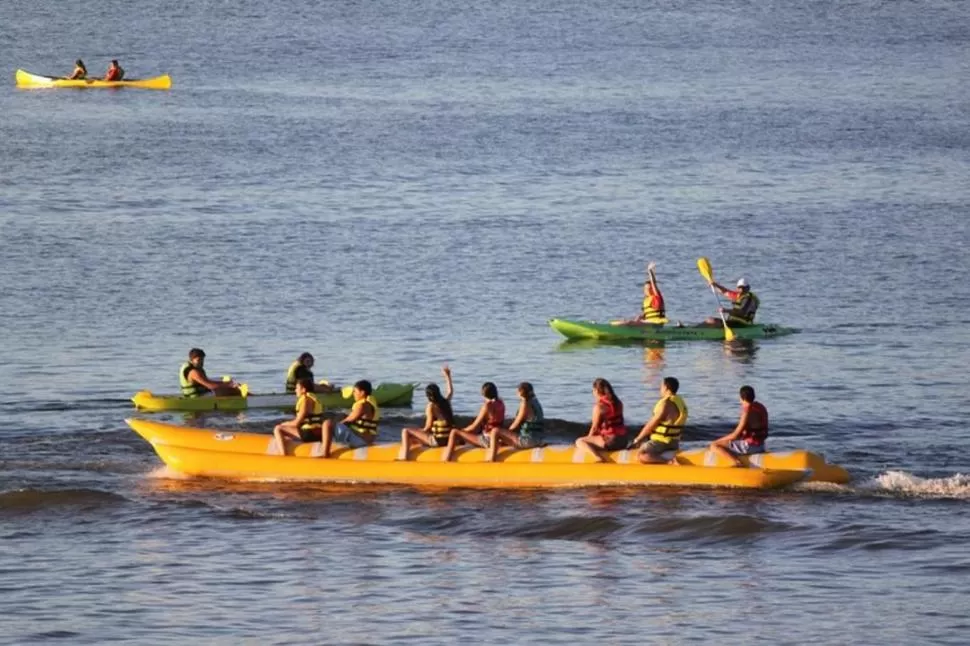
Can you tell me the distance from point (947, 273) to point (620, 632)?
26408mm

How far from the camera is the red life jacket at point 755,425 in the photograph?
2542cm

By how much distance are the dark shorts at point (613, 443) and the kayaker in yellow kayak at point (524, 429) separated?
947mm

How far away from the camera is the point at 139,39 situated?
97125mm

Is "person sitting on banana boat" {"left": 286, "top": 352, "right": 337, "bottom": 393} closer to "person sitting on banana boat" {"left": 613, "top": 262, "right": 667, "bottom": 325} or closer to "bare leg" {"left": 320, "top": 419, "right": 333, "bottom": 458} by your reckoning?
"bare leg" {"left": 320, "top": 419, "right": 333, "bottom": 458}

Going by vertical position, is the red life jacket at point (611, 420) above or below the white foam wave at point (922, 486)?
above

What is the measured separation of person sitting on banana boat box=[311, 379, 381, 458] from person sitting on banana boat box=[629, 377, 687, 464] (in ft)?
12.5

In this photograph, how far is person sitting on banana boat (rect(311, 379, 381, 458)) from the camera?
26.3 m

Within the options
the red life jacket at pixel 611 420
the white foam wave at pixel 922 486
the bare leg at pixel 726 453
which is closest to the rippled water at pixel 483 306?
the white foam wave at pixel 922 486

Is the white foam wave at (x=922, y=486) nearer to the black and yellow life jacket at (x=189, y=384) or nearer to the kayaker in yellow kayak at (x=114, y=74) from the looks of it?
the black and yellow life jacket at (x=189, y=384)

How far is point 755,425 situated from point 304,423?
6130mm

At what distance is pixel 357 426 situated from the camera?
26703 mm

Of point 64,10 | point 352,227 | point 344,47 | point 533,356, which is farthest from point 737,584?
point 64,10

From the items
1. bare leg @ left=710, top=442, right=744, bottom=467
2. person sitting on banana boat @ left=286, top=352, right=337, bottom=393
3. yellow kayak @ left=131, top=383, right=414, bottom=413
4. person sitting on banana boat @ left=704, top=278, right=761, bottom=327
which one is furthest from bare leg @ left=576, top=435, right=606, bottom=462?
person sitting on banana boat @ left=704, top=278, right=761, bottom=327

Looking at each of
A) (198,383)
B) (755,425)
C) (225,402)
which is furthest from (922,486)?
(198,383)
